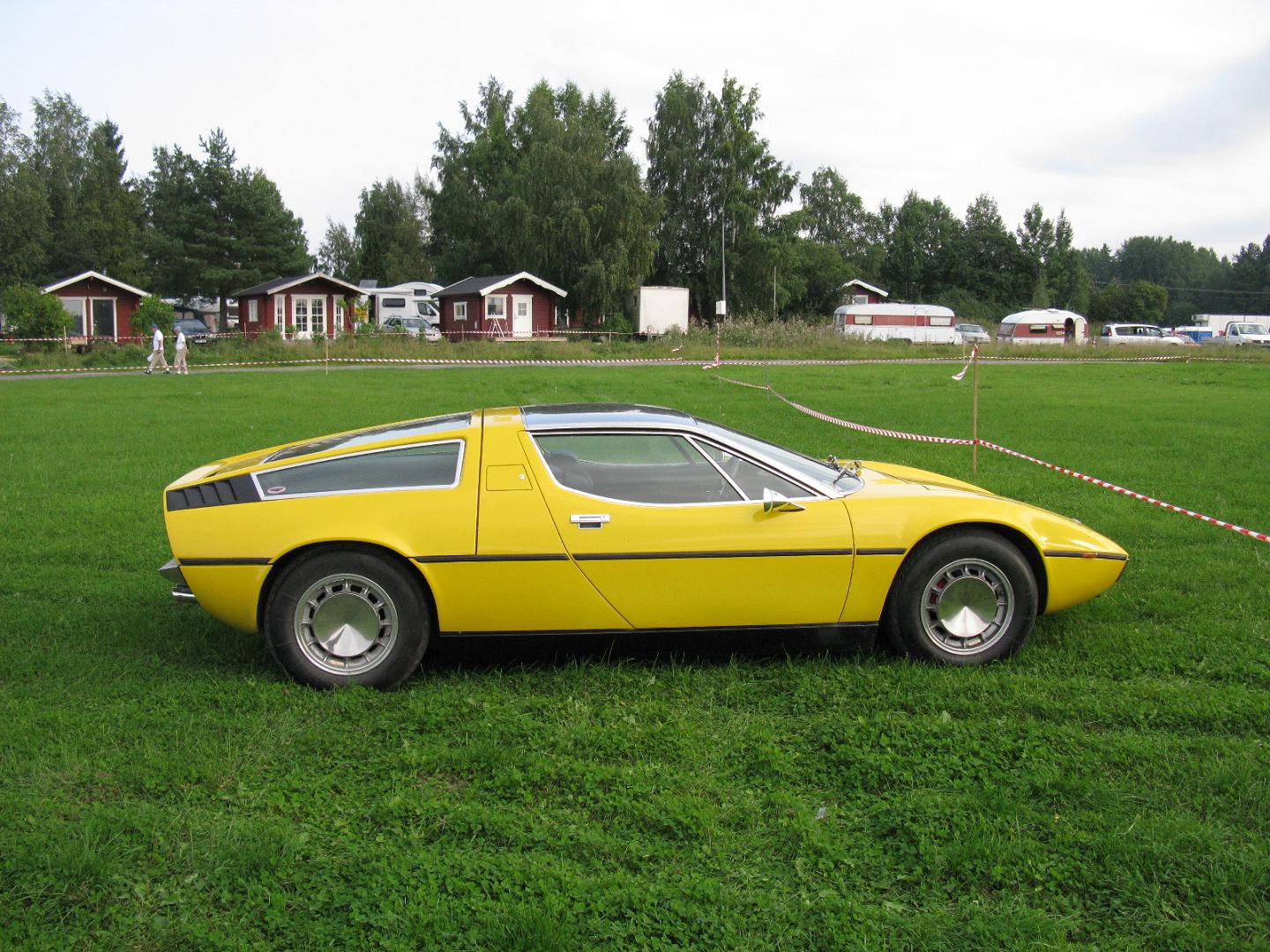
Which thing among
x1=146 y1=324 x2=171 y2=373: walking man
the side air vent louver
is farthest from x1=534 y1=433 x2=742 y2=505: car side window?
x1=146 y1=324 x2=171 y2=373: walking man

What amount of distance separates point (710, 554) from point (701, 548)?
0.16 feet

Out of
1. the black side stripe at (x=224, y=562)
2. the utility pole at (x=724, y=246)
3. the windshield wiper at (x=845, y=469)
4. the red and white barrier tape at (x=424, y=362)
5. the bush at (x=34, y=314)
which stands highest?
the utility pole at (x=724, y=246)

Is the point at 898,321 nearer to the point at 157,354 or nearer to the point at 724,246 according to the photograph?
the point at 724,246

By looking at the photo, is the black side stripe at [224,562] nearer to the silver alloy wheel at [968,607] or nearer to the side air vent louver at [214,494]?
the side air vent louver at [214,494]

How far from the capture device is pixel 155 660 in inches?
210

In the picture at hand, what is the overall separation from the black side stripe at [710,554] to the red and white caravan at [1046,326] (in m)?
61.2

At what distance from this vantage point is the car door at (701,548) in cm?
496

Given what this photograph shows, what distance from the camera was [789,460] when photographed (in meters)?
5.57

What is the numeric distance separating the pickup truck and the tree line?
50.8ft

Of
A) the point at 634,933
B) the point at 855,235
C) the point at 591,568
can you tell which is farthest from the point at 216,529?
the point at 855,235

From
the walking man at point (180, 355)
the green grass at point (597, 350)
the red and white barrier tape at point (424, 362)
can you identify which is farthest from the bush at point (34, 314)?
the walking man at point (180, 355)

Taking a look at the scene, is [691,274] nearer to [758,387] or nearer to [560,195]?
[560,195]

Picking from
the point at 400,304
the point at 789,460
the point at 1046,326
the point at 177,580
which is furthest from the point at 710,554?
the point at 1046,326

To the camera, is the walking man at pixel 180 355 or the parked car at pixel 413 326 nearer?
the walking man at pixel 180 355
